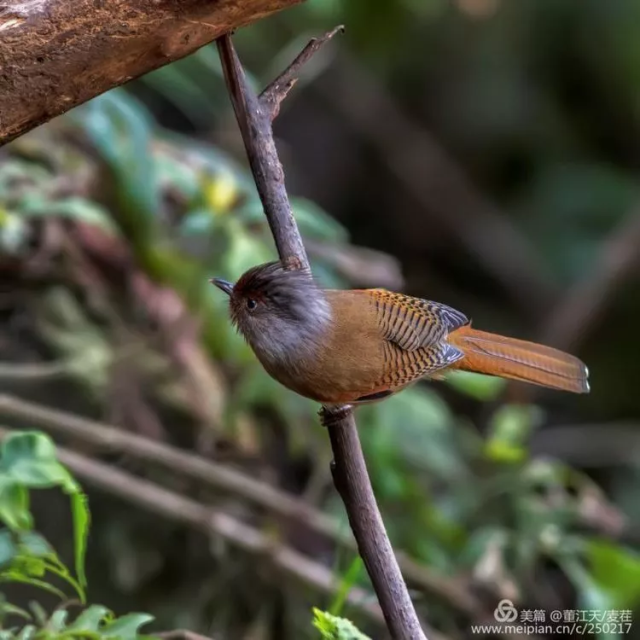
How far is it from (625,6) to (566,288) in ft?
3.91

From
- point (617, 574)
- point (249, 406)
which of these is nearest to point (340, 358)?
point (249, 406)

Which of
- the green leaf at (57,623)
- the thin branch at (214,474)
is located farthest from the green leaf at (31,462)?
the thin branch at (214,474)

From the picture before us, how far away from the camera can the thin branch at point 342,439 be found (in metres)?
1.25

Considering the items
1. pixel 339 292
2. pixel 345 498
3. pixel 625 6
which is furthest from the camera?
pixel 625 6

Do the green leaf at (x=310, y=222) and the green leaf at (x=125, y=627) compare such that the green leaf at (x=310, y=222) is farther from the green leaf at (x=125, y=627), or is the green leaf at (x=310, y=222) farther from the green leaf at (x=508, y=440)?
the green leaf at (x=125, y=627)

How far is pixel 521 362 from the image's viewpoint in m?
1.92

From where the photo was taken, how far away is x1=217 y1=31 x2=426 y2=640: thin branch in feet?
4.12

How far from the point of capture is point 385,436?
254 centimetres

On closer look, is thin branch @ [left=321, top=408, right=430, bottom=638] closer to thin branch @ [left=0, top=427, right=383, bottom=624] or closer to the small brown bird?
the small brown bird

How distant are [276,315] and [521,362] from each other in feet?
1.81

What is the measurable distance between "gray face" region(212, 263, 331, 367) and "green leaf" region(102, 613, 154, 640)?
0.48m

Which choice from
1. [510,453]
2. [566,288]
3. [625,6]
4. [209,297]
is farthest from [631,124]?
[209,297]

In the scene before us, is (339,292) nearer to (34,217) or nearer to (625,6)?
Answer: (34,217)

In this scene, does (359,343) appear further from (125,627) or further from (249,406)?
(249,406)
